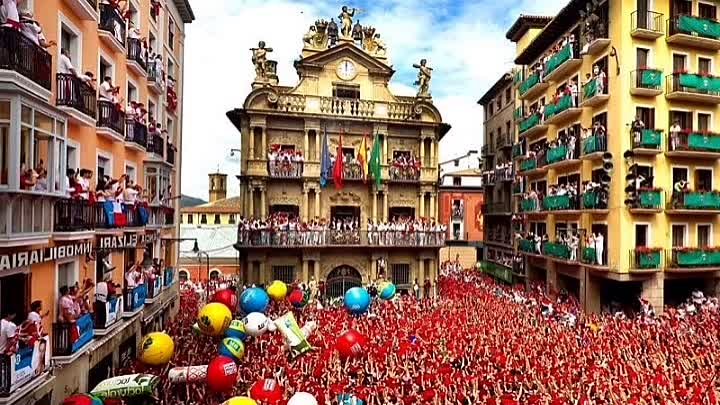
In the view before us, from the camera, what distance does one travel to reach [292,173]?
28922 millimetres

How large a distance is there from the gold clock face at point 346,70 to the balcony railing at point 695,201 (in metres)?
17.4

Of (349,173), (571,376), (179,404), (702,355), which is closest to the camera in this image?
(179,404)

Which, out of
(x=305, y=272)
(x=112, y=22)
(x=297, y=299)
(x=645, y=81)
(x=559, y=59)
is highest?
(x=559, y=59)

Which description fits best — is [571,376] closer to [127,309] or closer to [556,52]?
[127,309]

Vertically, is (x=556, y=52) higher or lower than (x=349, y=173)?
higher

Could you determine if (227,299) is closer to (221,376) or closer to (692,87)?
(221,376)

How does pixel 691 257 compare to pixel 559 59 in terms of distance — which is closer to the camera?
pixel 691 257

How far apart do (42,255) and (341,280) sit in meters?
20.0

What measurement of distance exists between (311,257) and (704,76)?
68.0ft

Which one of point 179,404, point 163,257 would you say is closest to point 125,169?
point 163,257

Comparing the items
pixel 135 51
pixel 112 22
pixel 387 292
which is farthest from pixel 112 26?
pixel 387 292

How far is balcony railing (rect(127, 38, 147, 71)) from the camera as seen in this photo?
59.2ft

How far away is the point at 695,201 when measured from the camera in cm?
2306

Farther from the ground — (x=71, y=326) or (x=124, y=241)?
(x=124, y=241)
